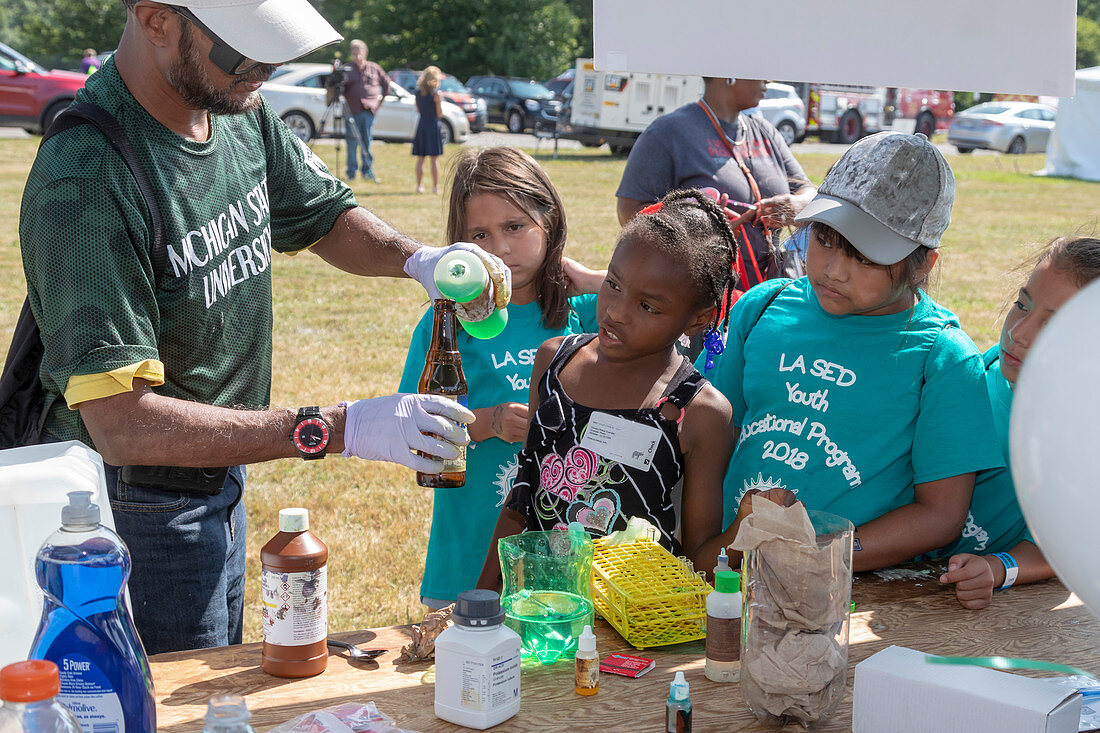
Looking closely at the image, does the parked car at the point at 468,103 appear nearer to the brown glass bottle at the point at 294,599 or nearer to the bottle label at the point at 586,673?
the brown glass bottle at the point at 294,599

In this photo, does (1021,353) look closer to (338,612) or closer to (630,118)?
→ (338,612)

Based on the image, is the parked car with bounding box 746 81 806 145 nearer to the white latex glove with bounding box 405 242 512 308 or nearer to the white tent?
the white tent

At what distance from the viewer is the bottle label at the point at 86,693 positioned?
123 centimetres

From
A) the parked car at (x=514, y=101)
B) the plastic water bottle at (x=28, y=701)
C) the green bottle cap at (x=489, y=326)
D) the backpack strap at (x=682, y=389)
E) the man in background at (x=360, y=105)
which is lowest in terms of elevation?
the plastic water bottle at (x=28, y=701)

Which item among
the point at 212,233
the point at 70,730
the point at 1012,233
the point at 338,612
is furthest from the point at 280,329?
the point at 1012,233

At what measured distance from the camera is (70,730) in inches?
42.5

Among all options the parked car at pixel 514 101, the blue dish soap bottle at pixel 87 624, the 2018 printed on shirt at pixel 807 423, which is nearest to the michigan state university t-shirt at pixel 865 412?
the 2018 printed on shirt at pixel 807 423

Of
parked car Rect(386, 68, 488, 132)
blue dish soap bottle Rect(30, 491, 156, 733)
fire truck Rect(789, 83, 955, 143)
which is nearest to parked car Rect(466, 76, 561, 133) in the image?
parked car Rect(386, 68, 488, 132)

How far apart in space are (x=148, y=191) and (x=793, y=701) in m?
1.50

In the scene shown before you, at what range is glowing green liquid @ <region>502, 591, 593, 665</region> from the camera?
173 centimetres

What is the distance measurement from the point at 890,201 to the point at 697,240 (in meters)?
0.42

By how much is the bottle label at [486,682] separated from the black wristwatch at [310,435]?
66 centimetres

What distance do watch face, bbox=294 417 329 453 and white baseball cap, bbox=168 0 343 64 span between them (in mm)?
705

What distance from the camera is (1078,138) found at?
19719mm
